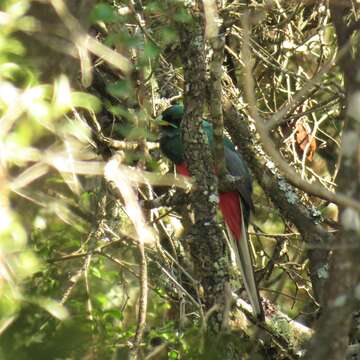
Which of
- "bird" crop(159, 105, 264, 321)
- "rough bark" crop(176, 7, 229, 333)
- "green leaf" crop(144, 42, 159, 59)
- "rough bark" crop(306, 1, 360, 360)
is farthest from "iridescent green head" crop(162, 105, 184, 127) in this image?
"rough bark" crop(306, 1, 360, 360)

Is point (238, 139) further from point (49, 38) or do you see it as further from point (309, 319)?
point (49, 38)

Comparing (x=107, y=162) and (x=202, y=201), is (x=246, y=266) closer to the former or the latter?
(x=202, y=201)

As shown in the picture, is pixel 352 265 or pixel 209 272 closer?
pixel 352 265

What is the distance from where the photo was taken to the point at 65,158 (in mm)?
2492

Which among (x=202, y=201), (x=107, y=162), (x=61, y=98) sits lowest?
(x=202, y=201)

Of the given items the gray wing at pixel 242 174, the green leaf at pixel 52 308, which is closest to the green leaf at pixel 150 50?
the green leaf at pixel 52 308

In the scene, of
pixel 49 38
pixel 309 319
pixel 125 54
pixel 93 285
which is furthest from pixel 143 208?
pixel 49 38

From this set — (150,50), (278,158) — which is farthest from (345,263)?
(150,50)

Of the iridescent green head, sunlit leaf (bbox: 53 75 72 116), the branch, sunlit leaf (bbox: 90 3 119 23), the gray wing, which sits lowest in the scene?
the gray wing

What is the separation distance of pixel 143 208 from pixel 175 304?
59 cm

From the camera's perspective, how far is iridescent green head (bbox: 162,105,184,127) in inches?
197

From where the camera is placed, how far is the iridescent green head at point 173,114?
5012 millimetres

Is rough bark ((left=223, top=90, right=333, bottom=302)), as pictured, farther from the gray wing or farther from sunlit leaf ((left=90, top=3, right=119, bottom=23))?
sunlit leaf ((left=90, top=3, right=119, bottom=23))

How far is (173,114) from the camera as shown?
5051mm
